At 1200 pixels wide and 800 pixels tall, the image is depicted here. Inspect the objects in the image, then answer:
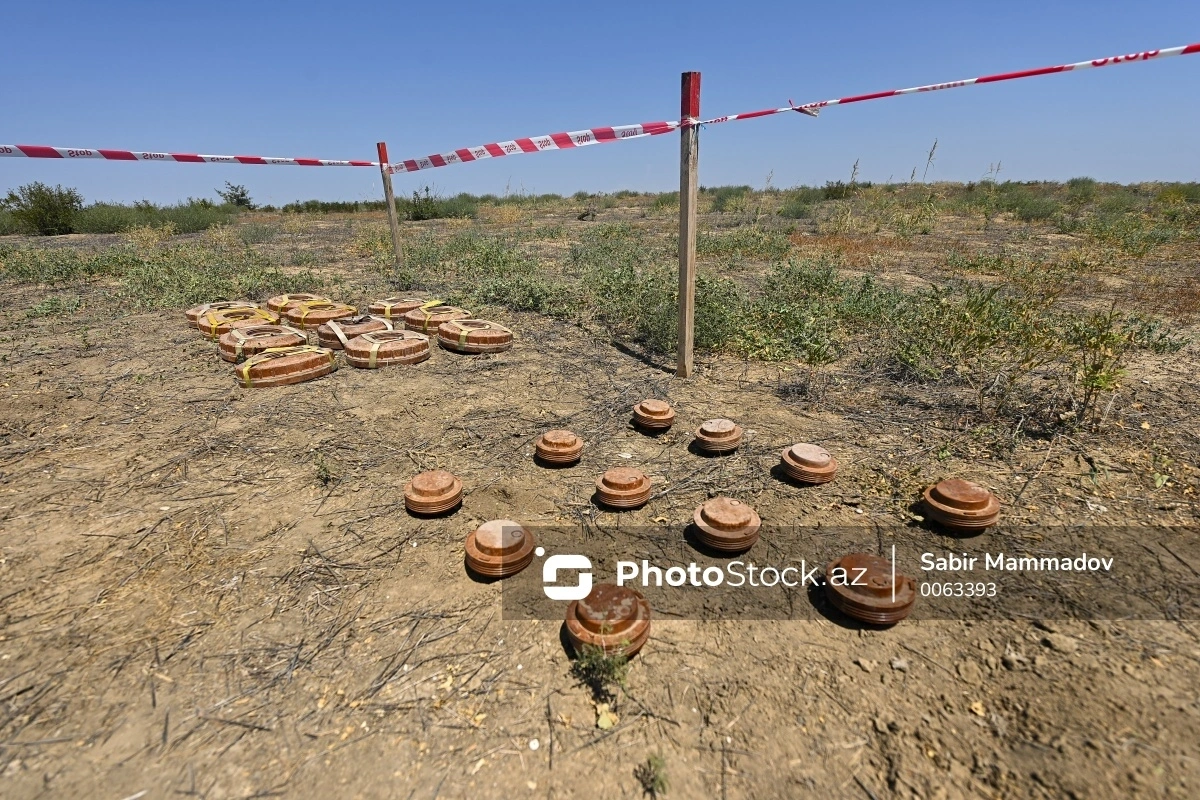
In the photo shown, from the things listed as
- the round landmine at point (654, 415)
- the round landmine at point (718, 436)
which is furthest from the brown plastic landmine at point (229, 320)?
the round landmine at point (718, 436)

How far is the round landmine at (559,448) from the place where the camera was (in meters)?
3.22

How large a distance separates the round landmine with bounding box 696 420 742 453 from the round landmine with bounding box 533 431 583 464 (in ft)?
2.56

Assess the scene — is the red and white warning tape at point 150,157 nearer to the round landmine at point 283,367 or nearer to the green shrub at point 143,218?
the round landmine at point 283,367

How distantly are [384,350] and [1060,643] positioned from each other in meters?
4.92

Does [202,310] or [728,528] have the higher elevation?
[202,310]

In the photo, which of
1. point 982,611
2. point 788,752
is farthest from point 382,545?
point 982,611

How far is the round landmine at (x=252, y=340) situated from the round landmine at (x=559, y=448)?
3200mm

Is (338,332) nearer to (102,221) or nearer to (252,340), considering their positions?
(252,340)

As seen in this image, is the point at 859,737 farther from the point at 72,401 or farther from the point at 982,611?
the point at 72,401

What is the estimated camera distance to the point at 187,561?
2.47 meters

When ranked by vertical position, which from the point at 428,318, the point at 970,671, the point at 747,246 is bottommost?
the point at 970,671

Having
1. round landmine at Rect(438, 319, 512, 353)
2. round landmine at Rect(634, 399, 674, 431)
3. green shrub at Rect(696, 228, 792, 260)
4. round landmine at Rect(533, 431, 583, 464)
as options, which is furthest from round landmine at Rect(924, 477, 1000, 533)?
green shrub at Rect(696, 228, 792, 260)

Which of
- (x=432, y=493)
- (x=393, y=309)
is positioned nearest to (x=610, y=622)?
(x=432, y=493)

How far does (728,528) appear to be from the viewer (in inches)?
95.7
